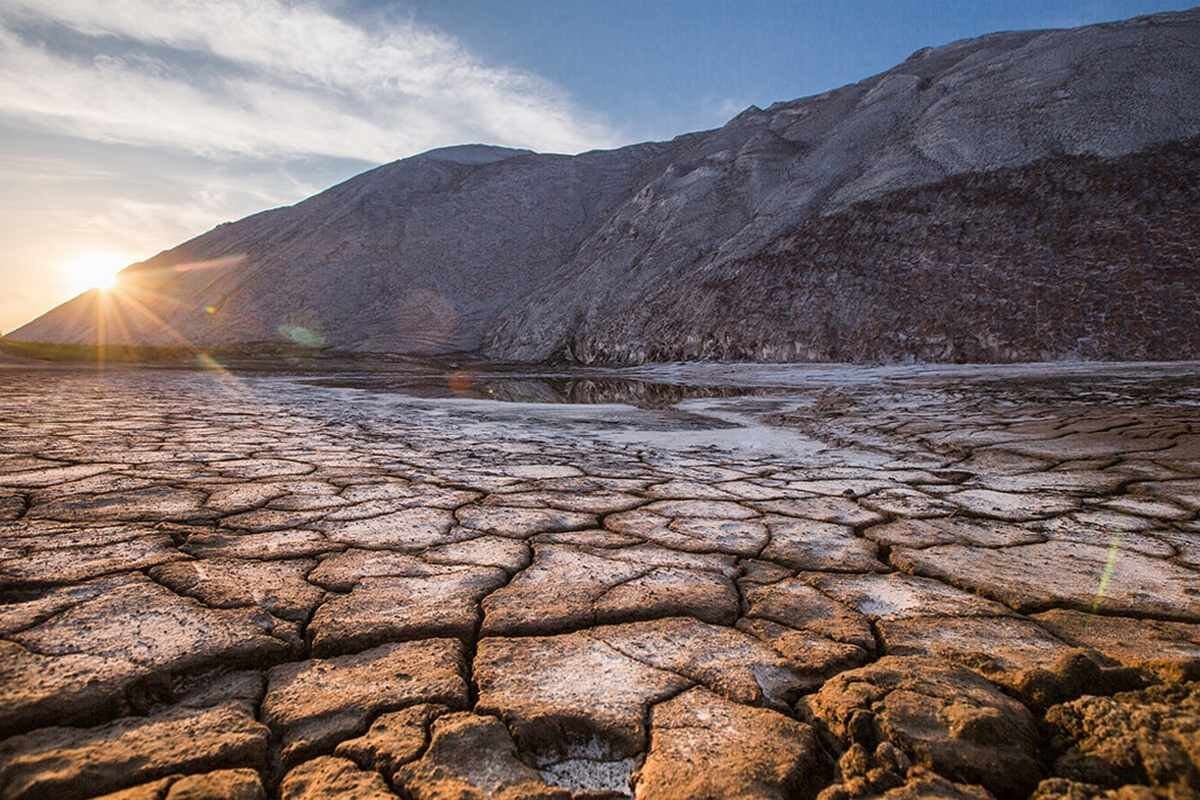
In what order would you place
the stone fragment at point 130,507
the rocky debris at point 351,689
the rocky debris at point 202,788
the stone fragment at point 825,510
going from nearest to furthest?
the rocky debris at point 202,788, the rocky debris at point 351,689, the stone fragment at point 130,507, the stone fragment at point 825,510

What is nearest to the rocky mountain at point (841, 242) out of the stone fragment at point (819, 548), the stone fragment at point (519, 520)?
the stone fragment at point (819, 548)

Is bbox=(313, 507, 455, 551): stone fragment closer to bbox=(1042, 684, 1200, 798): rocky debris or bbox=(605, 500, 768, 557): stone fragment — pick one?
bbox=(605, 500, 768, 557): stone fragment

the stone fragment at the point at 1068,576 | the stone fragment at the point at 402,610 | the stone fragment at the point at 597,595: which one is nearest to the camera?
the stone fragment at the point at 402,610

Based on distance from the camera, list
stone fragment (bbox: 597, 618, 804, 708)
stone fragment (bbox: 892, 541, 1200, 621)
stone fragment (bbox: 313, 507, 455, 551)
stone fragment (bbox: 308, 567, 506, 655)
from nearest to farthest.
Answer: stone fragment (bbox: 597, 618, 804, 708) < stone fragment (bbox: 308, 567, 506, 655) < stone fragment (bbox: 892, 541, 1200, 621) < stone fragment (bbox: 313, 507, 455, 551)

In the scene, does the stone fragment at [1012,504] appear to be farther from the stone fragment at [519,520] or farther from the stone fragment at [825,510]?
the stone fragment at [519,520]

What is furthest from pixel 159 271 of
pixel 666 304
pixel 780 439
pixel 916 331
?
pixel 780 439

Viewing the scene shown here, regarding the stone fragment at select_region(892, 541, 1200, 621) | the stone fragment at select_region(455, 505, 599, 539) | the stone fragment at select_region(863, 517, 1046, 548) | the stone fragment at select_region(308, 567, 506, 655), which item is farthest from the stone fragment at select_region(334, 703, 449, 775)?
the stone fragment at select_region(863, 517, 1046, 548)

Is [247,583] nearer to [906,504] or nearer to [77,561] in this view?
[77,561]
